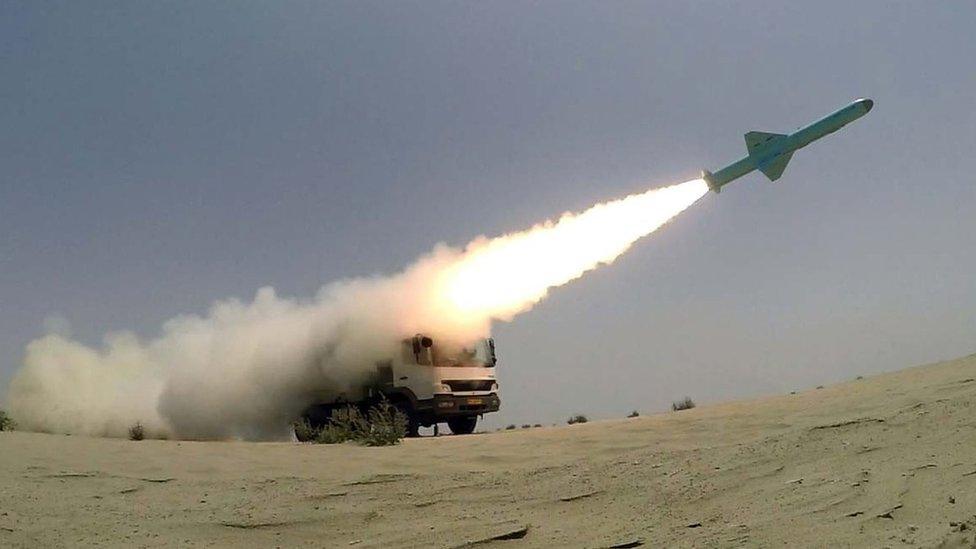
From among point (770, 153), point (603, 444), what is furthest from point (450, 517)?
point (770, 153)

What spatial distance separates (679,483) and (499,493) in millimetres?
1691

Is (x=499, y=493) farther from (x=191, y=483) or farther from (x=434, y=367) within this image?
(x=434, y=367)

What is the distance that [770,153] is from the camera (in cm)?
1861

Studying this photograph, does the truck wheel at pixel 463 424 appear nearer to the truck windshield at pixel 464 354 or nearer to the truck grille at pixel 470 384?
the truck grille at pixel 470 384

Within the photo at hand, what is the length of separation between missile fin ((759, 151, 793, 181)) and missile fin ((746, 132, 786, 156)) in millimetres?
385

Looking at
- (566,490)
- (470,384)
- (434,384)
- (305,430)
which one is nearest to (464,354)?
(470,384)

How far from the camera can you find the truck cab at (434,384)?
18203 millimetres

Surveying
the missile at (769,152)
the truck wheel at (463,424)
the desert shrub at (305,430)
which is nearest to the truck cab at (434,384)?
the truck wheel at (463,424)

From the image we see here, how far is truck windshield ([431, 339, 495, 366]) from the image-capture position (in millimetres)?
18850

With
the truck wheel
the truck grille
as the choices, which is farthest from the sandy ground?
the truck wheel

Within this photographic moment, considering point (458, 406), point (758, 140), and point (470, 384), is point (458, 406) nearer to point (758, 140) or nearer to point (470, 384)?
point (470, 384)

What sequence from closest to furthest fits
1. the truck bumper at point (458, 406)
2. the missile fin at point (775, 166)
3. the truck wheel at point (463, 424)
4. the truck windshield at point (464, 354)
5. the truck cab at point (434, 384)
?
the truck bumper at point (458, 406)
the truck cab at point (434, 384)
the missile fin at point (775, 166)
the truck windshield at point (464, 354)
the truck wheel at point (463, 424)

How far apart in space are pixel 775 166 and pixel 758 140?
0.79m

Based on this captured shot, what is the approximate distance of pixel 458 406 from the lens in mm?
18422
